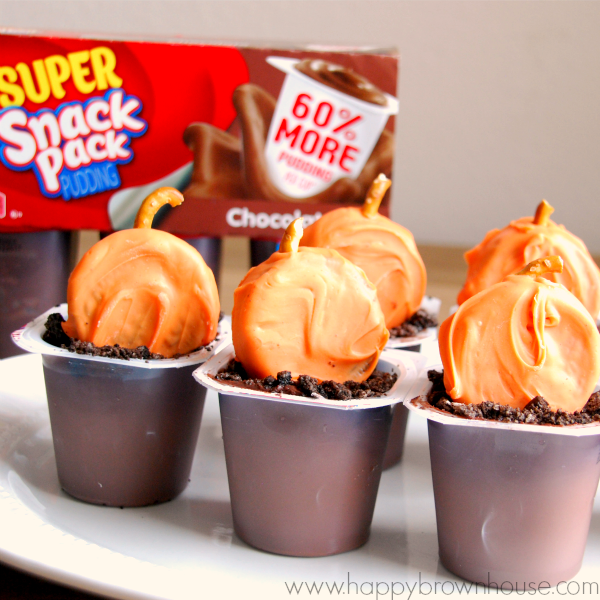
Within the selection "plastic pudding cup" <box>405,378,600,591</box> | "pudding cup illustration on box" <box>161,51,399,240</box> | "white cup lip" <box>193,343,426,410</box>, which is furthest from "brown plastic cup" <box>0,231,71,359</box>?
"plastic pudding cup" <box>405,378,600,591</box>

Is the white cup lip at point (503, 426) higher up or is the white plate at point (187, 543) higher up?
the white cup lip at point (503, 426)

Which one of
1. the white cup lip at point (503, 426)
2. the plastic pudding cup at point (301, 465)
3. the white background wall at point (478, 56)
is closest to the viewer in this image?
the white cup lip at point (503, 426)

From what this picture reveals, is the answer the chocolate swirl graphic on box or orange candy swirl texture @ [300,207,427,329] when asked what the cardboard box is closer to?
the chocolate swirl graphic on box

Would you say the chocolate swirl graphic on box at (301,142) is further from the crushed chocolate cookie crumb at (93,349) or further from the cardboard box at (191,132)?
the crushed chocolate cookie crumb at (93,349)

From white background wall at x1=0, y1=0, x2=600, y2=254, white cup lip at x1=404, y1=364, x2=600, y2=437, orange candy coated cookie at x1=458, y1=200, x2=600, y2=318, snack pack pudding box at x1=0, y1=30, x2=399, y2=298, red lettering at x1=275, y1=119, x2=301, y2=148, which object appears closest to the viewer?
white cup lip at x1=404, y1=364, x2=600, y2=437

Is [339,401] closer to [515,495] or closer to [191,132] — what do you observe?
[515,495]

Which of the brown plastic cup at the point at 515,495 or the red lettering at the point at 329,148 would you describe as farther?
the red lettering at the point at 329,148

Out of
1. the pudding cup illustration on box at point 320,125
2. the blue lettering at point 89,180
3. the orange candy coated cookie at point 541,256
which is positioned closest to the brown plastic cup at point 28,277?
the blue lettering at point 89,180
